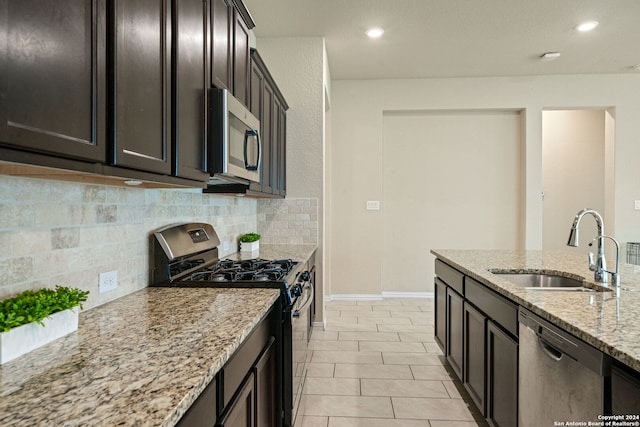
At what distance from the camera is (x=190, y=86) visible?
1506mm

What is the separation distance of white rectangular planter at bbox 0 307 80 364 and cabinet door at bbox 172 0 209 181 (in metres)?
0.56

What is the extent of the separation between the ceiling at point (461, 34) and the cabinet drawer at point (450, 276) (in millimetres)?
2152

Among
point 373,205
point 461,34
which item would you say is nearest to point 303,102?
point 461,34

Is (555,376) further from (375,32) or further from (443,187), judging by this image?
(443,187)

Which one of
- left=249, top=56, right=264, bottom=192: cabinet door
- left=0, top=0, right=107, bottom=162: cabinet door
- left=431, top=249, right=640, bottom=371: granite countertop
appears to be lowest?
left=431, top=249, right=640, bottom=371: granite countertop

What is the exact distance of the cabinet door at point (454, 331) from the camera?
251cm

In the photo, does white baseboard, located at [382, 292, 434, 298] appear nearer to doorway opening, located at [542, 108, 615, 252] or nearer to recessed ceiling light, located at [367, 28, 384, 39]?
doorway opening, located at [542, 108, 615, 252]

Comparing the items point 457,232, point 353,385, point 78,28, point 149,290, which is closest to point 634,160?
point 457,232

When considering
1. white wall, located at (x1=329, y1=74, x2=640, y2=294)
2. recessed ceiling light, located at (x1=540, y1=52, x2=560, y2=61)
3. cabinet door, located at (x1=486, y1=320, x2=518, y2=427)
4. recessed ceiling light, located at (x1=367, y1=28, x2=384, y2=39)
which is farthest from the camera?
white wall, located at (x1=329, y1=74, x2=640, y2=294)

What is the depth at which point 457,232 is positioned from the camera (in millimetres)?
5395

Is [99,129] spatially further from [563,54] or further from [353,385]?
[563,54]

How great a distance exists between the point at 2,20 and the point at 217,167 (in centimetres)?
102

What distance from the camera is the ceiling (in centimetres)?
338

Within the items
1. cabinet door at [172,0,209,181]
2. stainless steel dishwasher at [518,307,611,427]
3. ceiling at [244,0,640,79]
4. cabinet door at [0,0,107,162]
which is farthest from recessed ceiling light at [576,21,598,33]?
cabinet door at [0,0,107,162]
